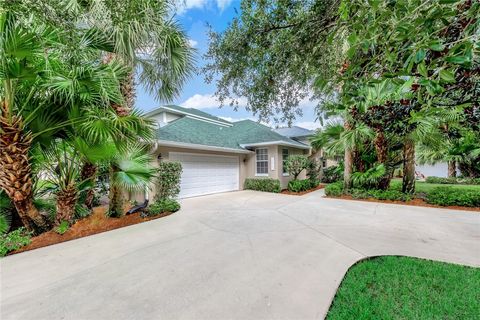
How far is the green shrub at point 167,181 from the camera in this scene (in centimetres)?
786

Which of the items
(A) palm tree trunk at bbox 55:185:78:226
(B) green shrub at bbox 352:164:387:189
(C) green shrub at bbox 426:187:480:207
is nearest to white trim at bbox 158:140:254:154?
(A) palm tree trunk at bbox 55:185:78:226

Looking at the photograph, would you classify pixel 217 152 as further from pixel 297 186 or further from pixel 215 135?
pixel 297 186

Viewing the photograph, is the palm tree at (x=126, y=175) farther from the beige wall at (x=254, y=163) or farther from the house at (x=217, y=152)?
the beige wall at (x=254, y=163)

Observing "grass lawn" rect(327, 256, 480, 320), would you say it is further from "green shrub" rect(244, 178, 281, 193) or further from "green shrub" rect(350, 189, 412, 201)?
"green shrub" rect(244, 178, 281, 193)

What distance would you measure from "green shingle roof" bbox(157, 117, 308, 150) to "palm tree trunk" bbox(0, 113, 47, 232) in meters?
4.61

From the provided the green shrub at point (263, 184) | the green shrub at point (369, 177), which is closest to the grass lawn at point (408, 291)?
the green shrub at point (369, 177)

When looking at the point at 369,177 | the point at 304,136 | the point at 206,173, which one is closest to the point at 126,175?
the point at 206,173

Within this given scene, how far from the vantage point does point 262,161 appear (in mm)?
12961

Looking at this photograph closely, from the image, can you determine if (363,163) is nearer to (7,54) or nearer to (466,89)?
(466,89)

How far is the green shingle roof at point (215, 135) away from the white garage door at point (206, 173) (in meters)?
0.73

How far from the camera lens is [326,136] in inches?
388

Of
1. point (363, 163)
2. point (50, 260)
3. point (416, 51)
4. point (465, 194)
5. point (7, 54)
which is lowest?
point (50, 260)

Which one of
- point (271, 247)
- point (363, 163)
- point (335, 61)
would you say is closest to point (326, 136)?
point (363, 163)

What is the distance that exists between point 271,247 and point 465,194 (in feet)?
25.4
